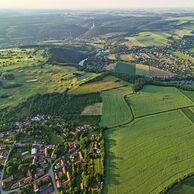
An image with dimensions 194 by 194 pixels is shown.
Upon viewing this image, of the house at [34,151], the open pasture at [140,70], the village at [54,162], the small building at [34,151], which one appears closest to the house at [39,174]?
the village at [54,162]

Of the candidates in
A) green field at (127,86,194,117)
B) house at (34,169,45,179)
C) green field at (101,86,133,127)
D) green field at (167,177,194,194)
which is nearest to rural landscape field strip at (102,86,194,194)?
green field at (127,86,194,117)

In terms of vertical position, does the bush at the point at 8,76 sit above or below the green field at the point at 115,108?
below

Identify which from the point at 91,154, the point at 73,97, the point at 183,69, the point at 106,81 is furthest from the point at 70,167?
the point at 183,69

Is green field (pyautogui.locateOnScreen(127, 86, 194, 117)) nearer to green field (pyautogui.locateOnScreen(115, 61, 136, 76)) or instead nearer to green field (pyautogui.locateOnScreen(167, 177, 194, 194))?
green field (pyautogui.locateOnScreen(167, 177, 194, 194))

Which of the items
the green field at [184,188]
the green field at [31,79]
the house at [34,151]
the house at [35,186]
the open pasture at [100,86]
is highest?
the green field at [184,188]

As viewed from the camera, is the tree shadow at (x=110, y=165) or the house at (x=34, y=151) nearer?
the tree shadow at (x=110, y=165)

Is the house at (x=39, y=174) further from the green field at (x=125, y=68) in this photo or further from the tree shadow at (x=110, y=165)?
the green field at (x=125, y=68)

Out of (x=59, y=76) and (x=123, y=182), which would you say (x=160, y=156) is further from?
(x=59, y=76)
